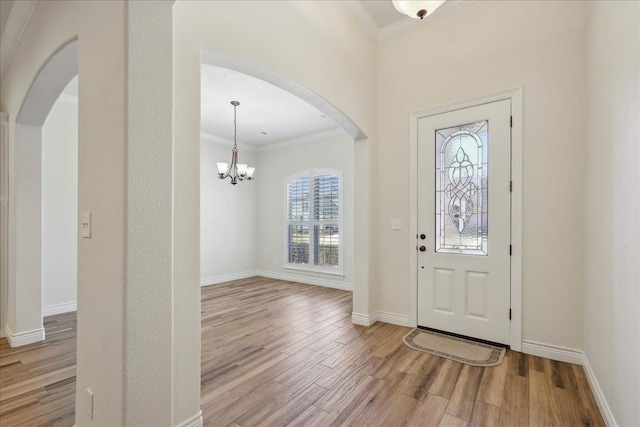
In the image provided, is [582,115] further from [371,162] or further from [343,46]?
[343,46]

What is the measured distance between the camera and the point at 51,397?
2.11 meters

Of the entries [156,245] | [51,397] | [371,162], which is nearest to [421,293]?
[371,162]

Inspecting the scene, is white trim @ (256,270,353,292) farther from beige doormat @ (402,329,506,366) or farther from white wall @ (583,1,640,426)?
white wall @ (583,1,640,426)

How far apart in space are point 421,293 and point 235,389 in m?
2.13

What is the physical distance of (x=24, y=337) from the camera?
301 cm

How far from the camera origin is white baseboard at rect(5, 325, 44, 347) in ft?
9.72

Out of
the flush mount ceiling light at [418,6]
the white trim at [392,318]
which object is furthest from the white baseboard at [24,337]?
the flush mount ceiling light at [418,6]

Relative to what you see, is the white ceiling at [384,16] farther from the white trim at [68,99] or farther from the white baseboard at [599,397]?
the white trim at [68,99]

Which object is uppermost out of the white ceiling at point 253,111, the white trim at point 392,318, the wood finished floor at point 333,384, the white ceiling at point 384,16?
the white ceiling at point 384,16

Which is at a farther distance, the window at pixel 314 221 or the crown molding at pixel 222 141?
the crown molding at pixel 222 141

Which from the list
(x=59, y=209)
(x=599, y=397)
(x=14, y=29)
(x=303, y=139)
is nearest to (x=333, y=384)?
(x=599, y=397)

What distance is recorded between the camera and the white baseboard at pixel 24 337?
296cm

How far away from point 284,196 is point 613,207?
5.37m

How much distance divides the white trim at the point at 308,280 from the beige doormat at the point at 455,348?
233 centimetres
